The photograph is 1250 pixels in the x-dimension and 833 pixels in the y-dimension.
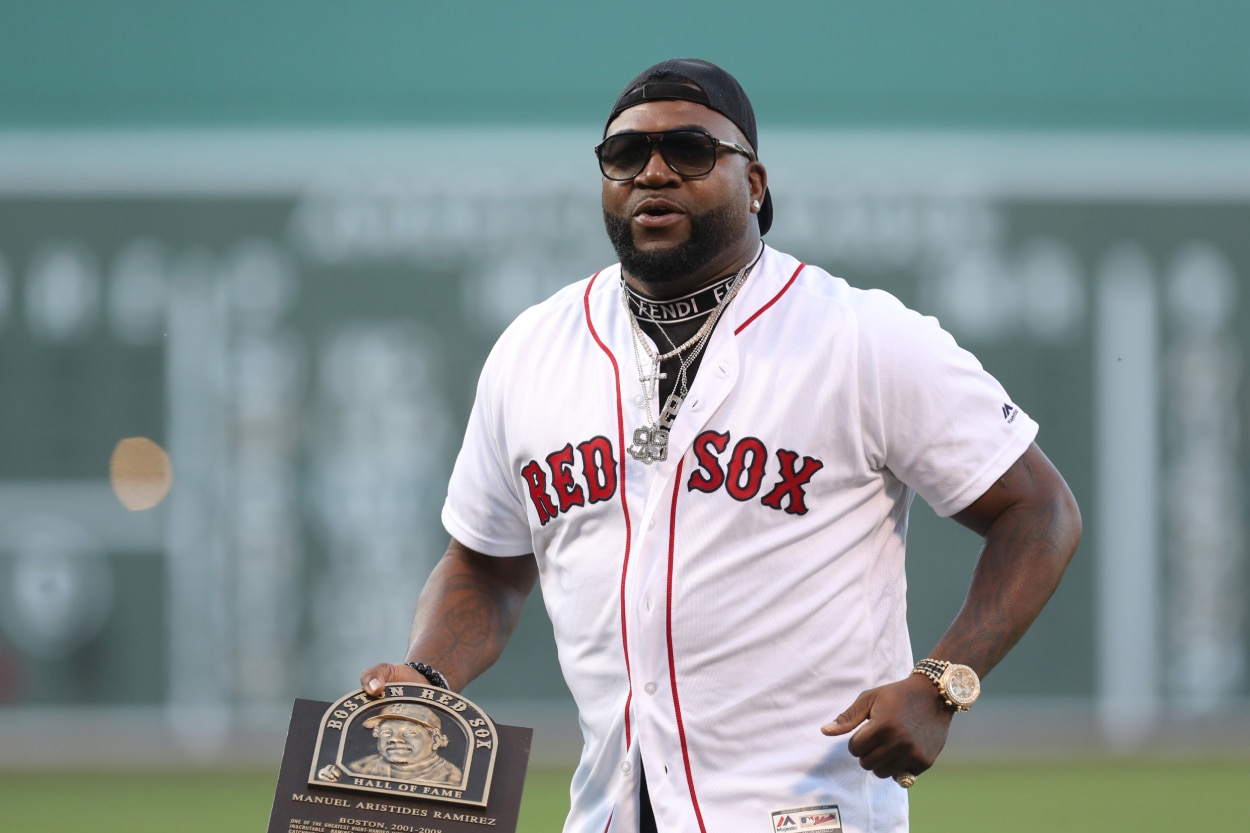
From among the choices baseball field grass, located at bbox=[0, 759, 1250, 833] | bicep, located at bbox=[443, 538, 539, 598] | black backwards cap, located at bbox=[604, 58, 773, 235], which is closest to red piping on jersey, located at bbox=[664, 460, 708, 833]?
bicep, located at bbox=[443, 538, 539, 598]

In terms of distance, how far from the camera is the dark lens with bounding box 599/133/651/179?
2389 mm

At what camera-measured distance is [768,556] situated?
2.23 meters

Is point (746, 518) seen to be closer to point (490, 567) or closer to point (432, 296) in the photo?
point (490, 567)

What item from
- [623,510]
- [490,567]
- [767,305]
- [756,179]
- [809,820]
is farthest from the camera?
[490,567]

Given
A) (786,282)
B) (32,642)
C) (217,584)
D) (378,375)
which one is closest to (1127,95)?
(378,375)

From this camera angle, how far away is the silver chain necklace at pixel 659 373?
2301 millimetres

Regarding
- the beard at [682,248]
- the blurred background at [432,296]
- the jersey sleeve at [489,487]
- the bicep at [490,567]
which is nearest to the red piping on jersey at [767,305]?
the beard at [682,248]

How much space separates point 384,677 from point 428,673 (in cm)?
12

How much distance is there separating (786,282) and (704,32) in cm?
815

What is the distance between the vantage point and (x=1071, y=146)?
33.0 feet

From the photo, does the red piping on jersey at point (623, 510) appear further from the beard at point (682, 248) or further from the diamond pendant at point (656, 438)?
the beard at point (682, 248)

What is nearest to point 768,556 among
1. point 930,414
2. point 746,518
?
point 746,518

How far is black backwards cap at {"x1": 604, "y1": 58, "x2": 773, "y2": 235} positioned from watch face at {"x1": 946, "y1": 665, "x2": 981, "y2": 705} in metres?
0.88

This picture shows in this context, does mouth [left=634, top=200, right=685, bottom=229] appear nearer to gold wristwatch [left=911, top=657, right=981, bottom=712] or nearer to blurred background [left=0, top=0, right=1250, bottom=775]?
gold wristwatch [left=911, top=657, right=981, bottom=712]
